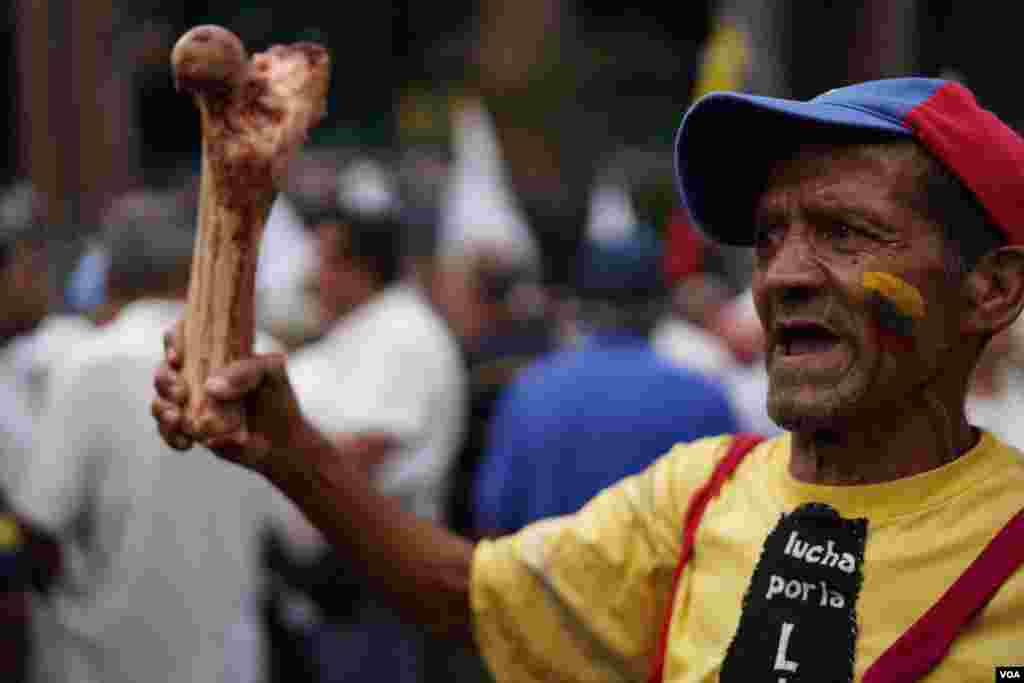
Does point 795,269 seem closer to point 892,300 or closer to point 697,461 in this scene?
point 892,300

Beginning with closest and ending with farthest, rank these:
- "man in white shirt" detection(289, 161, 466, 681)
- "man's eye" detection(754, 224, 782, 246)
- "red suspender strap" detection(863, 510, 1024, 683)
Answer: "red suspender strap" detection(863, 510, 1024, 683), "man's eye" detection(754, 224, 782, 246), "man in white shirt" detection(289, 161, 466, 681)

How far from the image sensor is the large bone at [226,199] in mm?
2264

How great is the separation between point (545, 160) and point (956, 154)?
1287 cm

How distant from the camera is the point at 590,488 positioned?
457cm

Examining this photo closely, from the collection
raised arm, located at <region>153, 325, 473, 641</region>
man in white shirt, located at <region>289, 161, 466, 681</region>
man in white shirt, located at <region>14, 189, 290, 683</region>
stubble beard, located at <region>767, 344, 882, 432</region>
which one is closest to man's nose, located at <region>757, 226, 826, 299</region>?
stubble beard, located at <region>767, 344, 882, 432</region>

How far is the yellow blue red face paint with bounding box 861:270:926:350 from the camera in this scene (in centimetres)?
209

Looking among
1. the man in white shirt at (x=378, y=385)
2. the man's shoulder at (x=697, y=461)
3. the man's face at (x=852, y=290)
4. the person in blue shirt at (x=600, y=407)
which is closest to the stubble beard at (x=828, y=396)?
the man's face at (x=852, y=290)

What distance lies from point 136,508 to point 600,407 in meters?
1.37

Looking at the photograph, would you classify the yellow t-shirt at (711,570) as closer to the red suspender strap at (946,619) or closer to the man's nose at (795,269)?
the red suspender strap at (946,619)

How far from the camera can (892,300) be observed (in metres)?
2.09

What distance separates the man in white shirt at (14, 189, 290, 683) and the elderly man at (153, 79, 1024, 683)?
2.38 metres

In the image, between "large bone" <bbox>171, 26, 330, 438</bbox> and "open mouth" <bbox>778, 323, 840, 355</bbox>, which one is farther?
"large bone" <bbox>171, 26, 330, 438</bbox>

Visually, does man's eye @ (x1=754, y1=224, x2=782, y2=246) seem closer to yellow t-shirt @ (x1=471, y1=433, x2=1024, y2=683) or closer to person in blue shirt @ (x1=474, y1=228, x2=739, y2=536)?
yellow t-shirt @ (x1=471, y1=433, x2=1024, y2=683)

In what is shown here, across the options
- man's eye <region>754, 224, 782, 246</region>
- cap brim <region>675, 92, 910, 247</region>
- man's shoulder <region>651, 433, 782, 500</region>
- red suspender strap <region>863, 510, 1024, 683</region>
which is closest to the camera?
red suspender strap <region>863, 510, 1024, 683</region>
